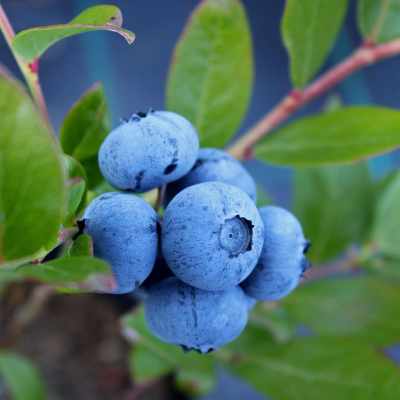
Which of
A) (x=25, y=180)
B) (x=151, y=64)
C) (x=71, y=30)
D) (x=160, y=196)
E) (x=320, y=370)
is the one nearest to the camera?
(x=25, y=180)

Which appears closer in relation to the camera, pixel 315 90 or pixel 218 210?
pixel 218 210

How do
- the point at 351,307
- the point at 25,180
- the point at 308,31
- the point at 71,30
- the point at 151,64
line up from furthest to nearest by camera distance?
the point at 151,64 < the point at 351,307 < the point at 308,31 < the point at 71,30 < the point at 25,180

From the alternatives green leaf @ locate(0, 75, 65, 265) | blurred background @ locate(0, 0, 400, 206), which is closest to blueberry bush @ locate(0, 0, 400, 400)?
green leaf @ locate(0, 75, 65, 265)

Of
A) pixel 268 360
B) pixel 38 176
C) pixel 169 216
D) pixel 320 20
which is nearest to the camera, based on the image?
pixel 38 176

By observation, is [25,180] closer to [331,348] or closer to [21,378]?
[331,348]

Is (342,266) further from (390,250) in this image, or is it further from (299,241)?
(299,241)

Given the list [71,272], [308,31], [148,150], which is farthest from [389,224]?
[71,272]

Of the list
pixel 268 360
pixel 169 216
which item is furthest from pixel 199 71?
pixel 268 360
